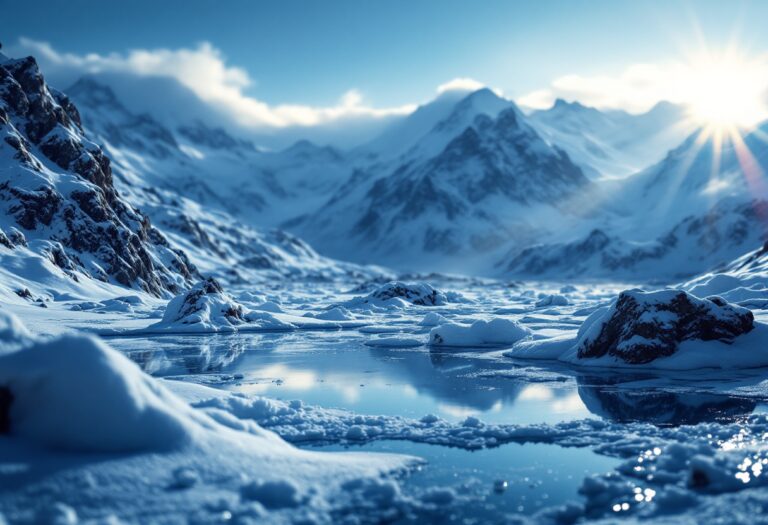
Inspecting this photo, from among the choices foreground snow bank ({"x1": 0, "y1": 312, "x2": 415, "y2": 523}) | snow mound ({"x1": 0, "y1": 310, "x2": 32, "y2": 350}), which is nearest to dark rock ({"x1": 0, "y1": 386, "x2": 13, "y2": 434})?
foreground snow bank ({"x1": 0, "y1": 312, "x2": 415, "y2": 523})

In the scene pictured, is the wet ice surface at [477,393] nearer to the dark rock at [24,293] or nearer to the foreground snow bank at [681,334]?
the foreground snow bank at [681,334]

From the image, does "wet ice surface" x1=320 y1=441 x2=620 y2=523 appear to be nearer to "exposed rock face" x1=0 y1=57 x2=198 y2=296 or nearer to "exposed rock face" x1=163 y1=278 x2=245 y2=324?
"exposed rock face" x1=163 y1=278 x2=245 y2=324

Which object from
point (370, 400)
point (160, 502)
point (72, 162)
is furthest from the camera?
point (72, 162)

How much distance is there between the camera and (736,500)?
1196 cm

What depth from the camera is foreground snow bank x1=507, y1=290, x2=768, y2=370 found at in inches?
1112

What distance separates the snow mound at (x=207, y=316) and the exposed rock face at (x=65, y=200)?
27.6 m

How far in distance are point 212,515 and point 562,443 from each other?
31.4ft

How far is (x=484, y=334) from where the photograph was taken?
40.4 m

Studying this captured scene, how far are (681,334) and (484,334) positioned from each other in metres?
13.4

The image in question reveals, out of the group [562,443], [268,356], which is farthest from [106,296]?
[562,443]

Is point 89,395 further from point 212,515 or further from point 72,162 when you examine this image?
point 72,162

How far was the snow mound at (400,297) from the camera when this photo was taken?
7641 cm

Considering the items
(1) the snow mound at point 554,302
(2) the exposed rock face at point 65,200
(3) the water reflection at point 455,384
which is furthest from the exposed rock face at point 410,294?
(3) the water reflection at point 455,384

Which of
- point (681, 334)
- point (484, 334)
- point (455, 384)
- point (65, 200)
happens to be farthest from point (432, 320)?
point (65, 200)
